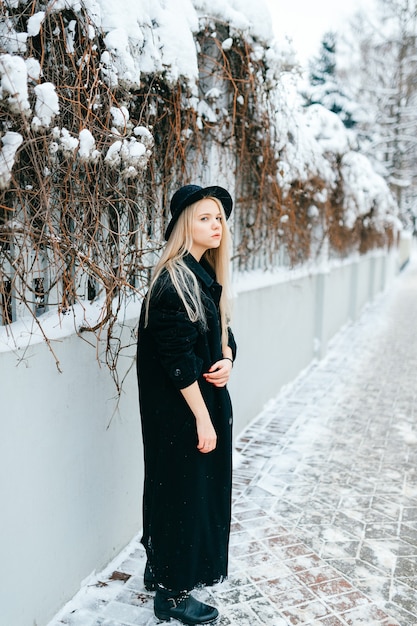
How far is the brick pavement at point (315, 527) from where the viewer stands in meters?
2.77

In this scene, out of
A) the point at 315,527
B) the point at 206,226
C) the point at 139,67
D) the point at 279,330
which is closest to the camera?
the point at 206,226

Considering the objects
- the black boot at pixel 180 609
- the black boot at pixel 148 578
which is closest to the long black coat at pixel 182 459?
the black boot at pixel 180 609

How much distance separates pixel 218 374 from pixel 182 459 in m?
0.40

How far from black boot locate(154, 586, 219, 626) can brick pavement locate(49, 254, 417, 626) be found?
0.08 m

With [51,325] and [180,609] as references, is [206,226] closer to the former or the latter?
[51,325]

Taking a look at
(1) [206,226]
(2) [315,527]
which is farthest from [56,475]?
(2) [315,527]

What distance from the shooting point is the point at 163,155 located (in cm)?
332

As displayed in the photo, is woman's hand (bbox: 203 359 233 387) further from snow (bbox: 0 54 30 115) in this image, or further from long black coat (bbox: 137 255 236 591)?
snow (bbox: 0 54 30 115)

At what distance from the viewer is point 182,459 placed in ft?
8.08

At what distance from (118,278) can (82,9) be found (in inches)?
45.3

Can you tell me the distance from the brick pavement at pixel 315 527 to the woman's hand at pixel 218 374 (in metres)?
1.16

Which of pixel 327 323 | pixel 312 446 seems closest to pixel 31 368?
pixel 312 446

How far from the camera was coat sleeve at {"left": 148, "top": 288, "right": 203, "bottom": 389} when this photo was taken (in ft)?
7.63

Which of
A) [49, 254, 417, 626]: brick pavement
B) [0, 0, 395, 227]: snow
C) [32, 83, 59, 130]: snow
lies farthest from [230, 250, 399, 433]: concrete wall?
[32, 83, 59, 130]: snow
